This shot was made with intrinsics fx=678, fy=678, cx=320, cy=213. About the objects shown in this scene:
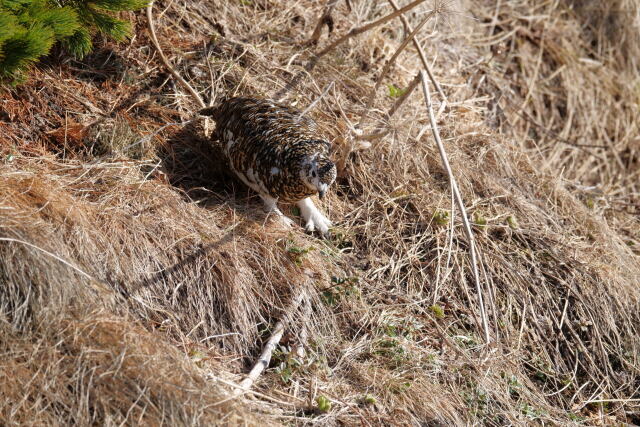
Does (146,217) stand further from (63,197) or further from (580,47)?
(580,47)

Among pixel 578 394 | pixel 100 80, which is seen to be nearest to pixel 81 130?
pixel 100 80

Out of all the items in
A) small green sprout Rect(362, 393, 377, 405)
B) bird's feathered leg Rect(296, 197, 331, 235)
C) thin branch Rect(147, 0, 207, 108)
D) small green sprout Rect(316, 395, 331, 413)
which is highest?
thin branch Rect(147, 0, 207, 108)

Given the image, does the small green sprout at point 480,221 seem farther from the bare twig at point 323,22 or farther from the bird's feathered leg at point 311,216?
the bare twig at point 323,22

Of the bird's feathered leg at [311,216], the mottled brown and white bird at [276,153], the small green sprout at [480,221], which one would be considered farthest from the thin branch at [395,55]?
the small green sprout at [480,221]

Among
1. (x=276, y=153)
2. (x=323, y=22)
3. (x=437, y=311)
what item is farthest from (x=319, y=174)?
(x=323, y=22)

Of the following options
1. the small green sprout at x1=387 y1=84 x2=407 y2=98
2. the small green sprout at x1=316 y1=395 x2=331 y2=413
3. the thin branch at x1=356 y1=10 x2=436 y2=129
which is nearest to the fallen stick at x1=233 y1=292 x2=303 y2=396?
→ the small green sprout at x1=316 y1=395 x2=331 y2=413

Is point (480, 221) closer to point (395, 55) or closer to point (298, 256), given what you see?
point (395, 55)

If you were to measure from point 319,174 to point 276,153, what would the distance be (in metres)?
0.28

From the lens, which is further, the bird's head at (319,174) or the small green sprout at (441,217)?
the small green sprout at (441,217)

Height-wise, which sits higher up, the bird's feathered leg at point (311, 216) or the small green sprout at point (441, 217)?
the bird's feathered leg at point (311, 216)

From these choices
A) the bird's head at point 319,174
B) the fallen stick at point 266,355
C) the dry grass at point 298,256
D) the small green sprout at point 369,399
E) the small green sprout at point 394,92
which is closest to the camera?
the dry grass at point 298,256

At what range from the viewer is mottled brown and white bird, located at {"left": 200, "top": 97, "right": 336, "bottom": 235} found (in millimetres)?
3246

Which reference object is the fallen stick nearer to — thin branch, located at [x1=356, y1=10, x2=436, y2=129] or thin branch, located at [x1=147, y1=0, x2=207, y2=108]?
thin branch, located at [x1=356, y1=10, x2=436, y2=129]

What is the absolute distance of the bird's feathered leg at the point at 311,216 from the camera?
11.9ft
